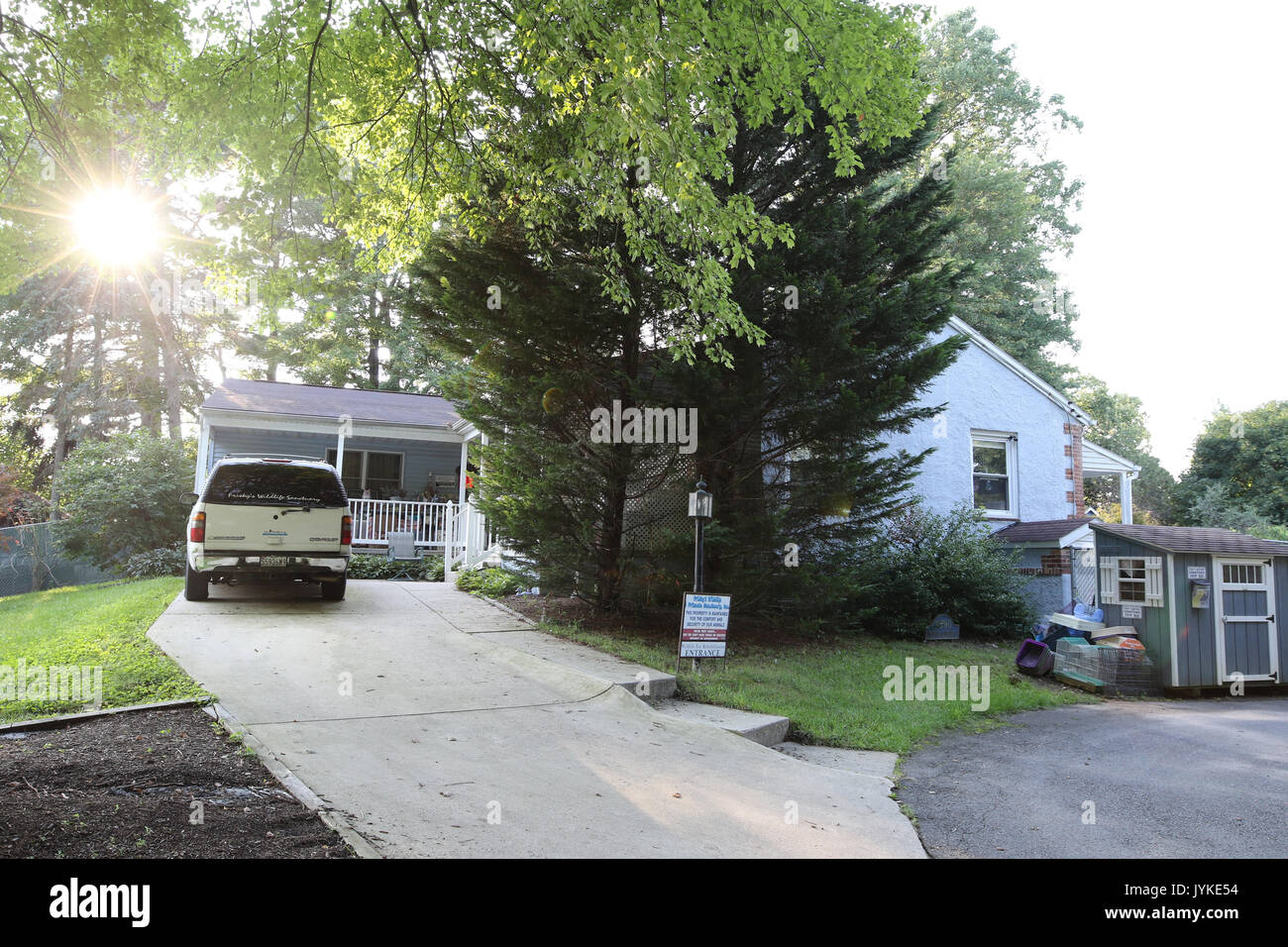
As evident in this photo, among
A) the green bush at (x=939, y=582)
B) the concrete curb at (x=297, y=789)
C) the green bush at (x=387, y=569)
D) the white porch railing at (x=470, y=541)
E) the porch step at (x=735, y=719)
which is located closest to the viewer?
the concrete curb at (x=297, y=789)

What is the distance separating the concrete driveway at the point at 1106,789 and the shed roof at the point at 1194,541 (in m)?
2.52

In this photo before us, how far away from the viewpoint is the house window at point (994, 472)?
50.5 feet

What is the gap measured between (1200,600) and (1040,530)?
14.2 ft

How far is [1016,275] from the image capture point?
2752 cm

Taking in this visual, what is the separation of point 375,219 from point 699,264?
4.08 m

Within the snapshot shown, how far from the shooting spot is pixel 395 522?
54.1ft

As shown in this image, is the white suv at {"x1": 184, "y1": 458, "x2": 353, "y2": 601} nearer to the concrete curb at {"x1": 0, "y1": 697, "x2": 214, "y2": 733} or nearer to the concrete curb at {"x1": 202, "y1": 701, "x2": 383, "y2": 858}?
the concrete curb at {"x1": 0, "y1": 697, "x2": 214, "y2": 733}

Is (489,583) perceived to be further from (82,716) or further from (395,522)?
(82,716)

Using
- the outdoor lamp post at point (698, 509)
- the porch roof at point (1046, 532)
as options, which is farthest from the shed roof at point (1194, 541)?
the outdoor lamp post at point (698, 509)

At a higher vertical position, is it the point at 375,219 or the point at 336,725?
the point at 375,219

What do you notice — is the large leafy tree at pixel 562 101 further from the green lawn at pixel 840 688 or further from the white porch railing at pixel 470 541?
the white porch railing at pixel 470 541
